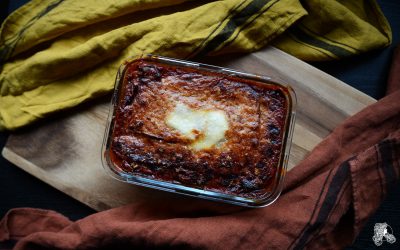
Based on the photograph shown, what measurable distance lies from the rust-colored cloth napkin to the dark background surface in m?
0.18

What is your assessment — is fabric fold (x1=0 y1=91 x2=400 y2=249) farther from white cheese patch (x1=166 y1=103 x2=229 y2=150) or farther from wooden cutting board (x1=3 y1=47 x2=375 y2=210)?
white cheese patch (x1=166 y1=103 x2=229 y2=150)

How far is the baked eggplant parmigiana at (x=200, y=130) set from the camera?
1.83 metres

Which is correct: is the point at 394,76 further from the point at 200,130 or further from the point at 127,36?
the point at 127,36

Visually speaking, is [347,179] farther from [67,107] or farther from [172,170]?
[67,107]

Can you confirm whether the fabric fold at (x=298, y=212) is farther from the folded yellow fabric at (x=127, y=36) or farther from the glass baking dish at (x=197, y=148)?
the folded yellow fabric at (x=127, y=36)

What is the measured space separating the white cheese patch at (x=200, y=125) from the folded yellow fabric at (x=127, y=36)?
29 cm

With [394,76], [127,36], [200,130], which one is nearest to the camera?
[200,130]

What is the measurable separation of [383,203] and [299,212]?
508mm

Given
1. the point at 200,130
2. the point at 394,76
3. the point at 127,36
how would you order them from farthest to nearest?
the point at 394,76
the point at 127,36
the point at 200,130

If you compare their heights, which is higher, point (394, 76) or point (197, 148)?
point (394, 76)

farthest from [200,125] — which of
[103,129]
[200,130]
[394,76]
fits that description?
[394,76]

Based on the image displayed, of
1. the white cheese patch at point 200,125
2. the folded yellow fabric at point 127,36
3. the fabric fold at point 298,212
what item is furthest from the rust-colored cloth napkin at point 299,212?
the folded yellow fabric at point 127,36

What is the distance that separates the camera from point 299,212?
1.88 meters

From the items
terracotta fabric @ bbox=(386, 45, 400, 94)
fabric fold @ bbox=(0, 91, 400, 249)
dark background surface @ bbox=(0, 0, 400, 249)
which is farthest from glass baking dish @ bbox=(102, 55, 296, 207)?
terracotta fabric @ bbox=(386, 45, 400, 94)
